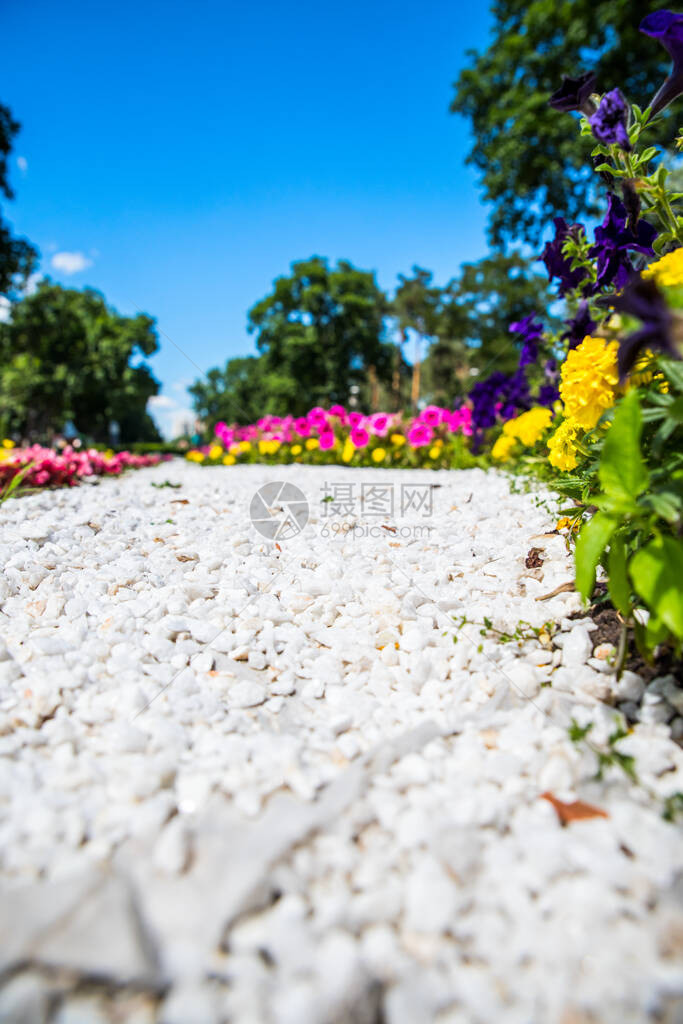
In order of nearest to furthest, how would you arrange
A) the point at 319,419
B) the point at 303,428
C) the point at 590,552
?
the point at 590,552 < the point at 319,419 < the point at 303,428

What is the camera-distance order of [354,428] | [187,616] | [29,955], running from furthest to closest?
[354,428], [187,616], [29,955]

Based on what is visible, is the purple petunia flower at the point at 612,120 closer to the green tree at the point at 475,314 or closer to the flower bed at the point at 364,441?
the flower bed at the point at 364,441

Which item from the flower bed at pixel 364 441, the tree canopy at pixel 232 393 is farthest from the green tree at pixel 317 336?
the flower bed at pixel 364 441

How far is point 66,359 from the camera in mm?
21781

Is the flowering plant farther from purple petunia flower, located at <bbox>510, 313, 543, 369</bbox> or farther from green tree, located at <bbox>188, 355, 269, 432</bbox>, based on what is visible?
green tree, located at <bbox>188, 355, 269, 432</bbox>

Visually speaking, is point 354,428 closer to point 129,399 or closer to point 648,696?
point 648,696

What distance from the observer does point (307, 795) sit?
3.99 ft

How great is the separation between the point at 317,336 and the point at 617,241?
24.8 m

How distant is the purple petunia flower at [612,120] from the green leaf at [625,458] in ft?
3.70

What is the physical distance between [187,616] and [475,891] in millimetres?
1342

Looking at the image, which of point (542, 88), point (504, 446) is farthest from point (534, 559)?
point (542, 88)

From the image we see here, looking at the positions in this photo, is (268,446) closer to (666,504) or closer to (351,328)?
(666,504)

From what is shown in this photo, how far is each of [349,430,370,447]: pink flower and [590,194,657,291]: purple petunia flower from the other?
425 cm

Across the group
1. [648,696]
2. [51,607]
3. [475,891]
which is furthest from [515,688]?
[51,607]
